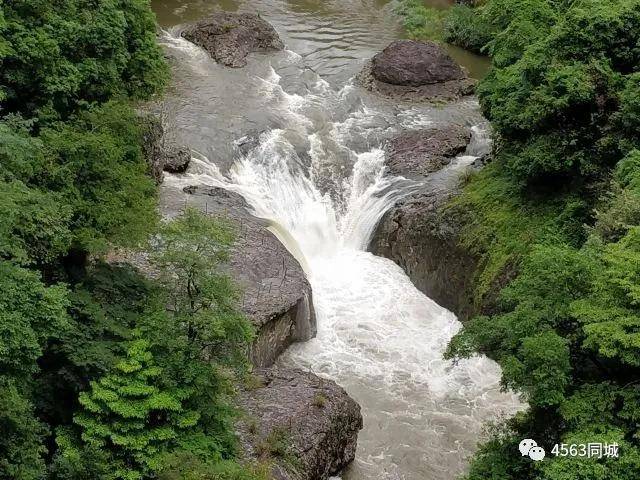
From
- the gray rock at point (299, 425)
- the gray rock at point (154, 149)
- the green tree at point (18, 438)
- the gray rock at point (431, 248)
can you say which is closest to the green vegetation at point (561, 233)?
the gray rock at point (431, 248)

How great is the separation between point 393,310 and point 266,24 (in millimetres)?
17726

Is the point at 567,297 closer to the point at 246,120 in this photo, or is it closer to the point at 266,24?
the point at 246,120

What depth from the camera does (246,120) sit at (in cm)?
2473

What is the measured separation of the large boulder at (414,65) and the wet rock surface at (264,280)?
38.6 feet

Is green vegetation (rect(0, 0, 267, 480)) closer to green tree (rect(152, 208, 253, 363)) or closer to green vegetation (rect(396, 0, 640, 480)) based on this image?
green tree (rect(152, 208, 253, 363))

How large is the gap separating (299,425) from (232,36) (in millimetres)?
21203

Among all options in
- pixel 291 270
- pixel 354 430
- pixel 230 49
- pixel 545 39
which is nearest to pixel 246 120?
pixel 230 49

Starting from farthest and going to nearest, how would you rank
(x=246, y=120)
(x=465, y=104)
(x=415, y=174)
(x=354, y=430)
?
(x=465, y=104) → (x=246, y=120) → (x=415, y=174) → (x=354, y=430)

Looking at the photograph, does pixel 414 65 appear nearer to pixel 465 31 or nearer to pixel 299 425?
pixel 465 31

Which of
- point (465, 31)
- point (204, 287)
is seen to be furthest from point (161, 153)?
point (465, 31)

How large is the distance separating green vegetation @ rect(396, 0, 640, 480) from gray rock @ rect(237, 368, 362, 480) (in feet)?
10.2

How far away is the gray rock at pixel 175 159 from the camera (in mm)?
21500

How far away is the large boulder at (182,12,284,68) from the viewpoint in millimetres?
29359

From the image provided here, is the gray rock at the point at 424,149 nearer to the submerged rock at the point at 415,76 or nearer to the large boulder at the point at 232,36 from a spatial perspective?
the submerged rock at the point at 415,76
